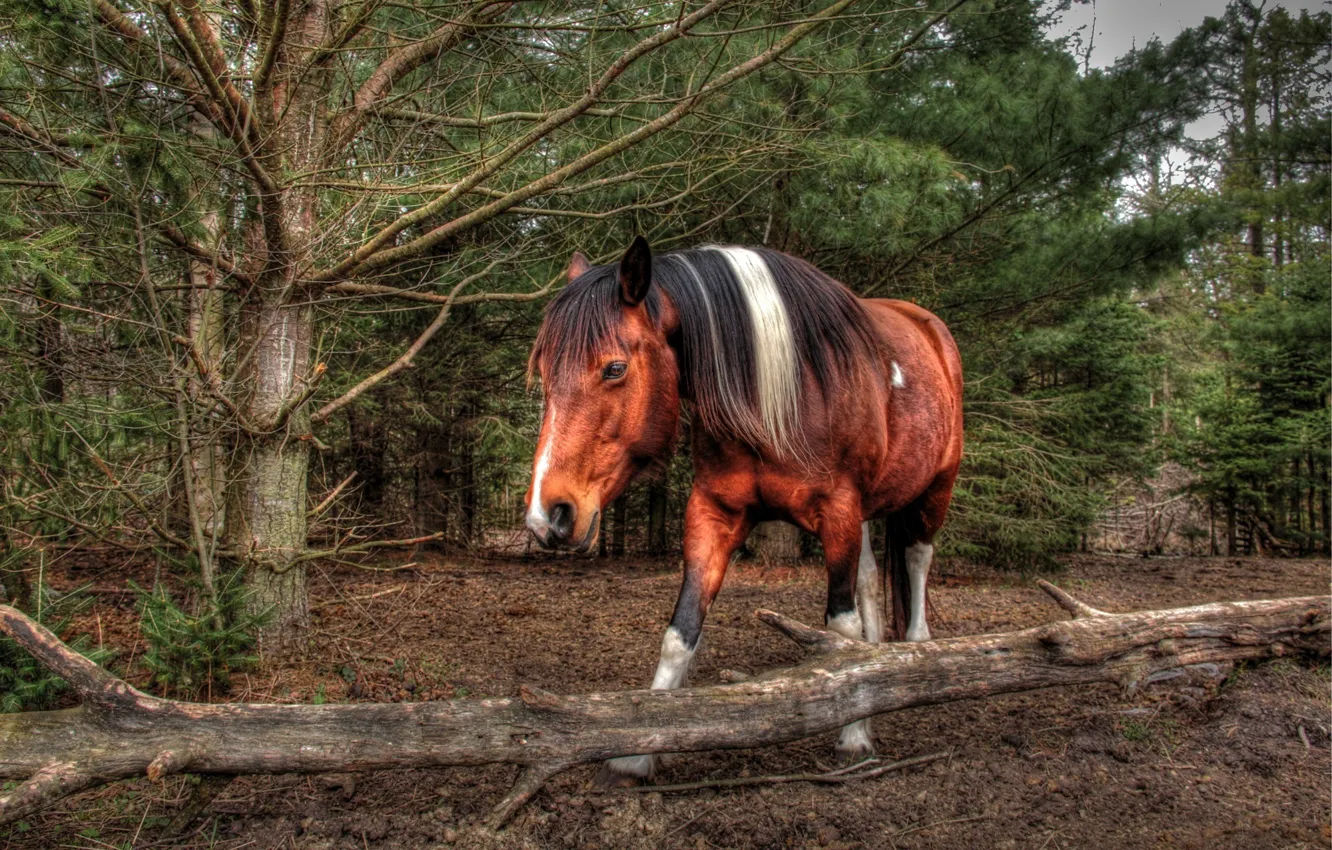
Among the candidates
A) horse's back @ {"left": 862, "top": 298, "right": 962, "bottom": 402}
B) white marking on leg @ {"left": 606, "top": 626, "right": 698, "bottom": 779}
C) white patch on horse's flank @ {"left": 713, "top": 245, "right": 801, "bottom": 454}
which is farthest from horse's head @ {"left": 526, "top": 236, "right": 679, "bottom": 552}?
horse's back @ {"left": 862, "top": 298, "right": 962, "bottom": 402}

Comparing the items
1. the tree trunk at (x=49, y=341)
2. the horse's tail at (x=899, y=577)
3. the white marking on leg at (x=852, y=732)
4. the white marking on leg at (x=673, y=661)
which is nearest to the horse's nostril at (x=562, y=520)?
the white marking on leg at (x=673, y=661)

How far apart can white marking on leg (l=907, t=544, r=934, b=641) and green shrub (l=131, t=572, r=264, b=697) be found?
3.32 m

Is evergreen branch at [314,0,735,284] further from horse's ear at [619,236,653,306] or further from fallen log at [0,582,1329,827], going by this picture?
fallen log at [0,582,1329,827]

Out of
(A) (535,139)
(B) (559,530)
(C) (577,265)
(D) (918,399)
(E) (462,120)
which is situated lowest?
(B) (559,530)

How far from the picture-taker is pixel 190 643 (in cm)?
321

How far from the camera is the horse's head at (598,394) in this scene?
246cm

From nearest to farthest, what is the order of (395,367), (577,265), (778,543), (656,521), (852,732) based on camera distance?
(852,732), (577,265), (395,367), (778,543), (656,521)

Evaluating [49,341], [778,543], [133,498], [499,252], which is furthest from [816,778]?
[778,543]

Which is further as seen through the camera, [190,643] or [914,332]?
[914,332]

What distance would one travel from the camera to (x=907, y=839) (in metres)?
2.46

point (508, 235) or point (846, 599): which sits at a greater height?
point (508, 235)

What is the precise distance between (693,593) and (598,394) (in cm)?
88

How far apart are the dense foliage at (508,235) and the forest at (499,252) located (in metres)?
0.04

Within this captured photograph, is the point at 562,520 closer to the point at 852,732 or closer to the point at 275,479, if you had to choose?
the point at 852,732
